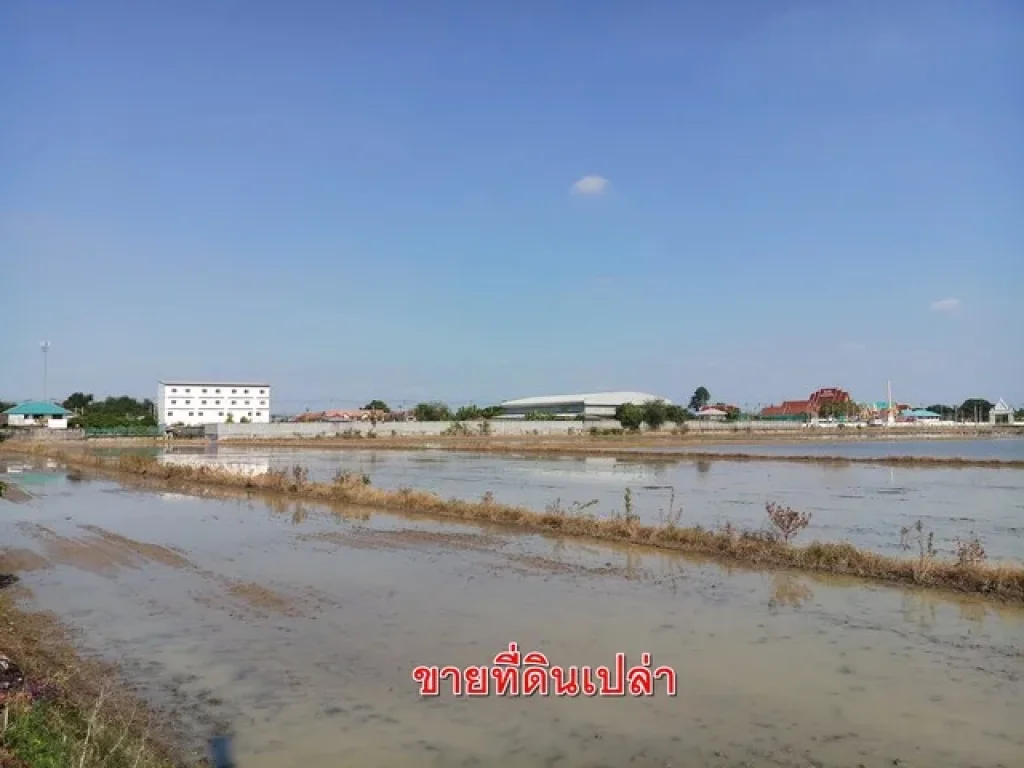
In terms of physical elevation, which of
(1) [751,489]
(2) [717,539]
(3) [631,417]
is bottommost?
(1) [751,489]

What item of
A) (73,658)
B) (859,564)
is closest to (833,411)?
(859,564)

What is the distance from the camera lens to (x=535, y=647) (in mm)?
7703

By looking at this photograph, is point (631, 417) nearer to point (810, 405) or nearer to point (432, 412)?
point (432, 412)

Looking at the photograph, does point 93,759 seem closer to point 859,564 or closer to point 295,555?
point 295,555

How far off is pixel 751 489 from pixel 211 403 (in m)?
75.1

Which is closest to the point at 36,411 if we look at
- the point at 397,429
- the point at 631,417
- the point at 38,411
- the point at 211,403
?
the point at 38,411

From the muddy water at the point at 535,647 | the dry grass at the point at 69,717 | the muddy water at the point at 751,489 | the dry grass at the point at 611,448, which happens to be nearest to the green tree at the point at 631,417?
the dry grass at the point at 611,448

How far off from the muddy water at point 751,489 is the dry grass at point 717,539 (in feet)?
4.94

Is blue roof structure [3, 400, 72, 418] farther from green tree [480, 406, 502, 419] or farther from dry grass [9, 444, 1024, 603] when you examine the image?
dry grass [9, 444, 1024, 603]

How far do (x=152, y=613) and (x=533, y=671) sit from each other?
492 centimetres

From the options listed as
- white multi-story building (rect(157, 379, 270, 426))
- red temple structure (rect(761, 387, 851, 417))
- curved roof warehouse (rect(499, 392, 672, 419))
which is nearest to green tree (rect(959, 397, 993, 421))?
red temple structure (rect(761, 387, 851, 417))

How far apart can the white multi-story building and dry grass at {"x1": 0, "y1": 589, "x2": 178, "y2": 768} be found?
77.9 meters

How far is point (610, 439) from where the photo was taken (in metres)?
62.8

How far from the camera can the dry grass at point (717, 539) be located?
10.2 m
